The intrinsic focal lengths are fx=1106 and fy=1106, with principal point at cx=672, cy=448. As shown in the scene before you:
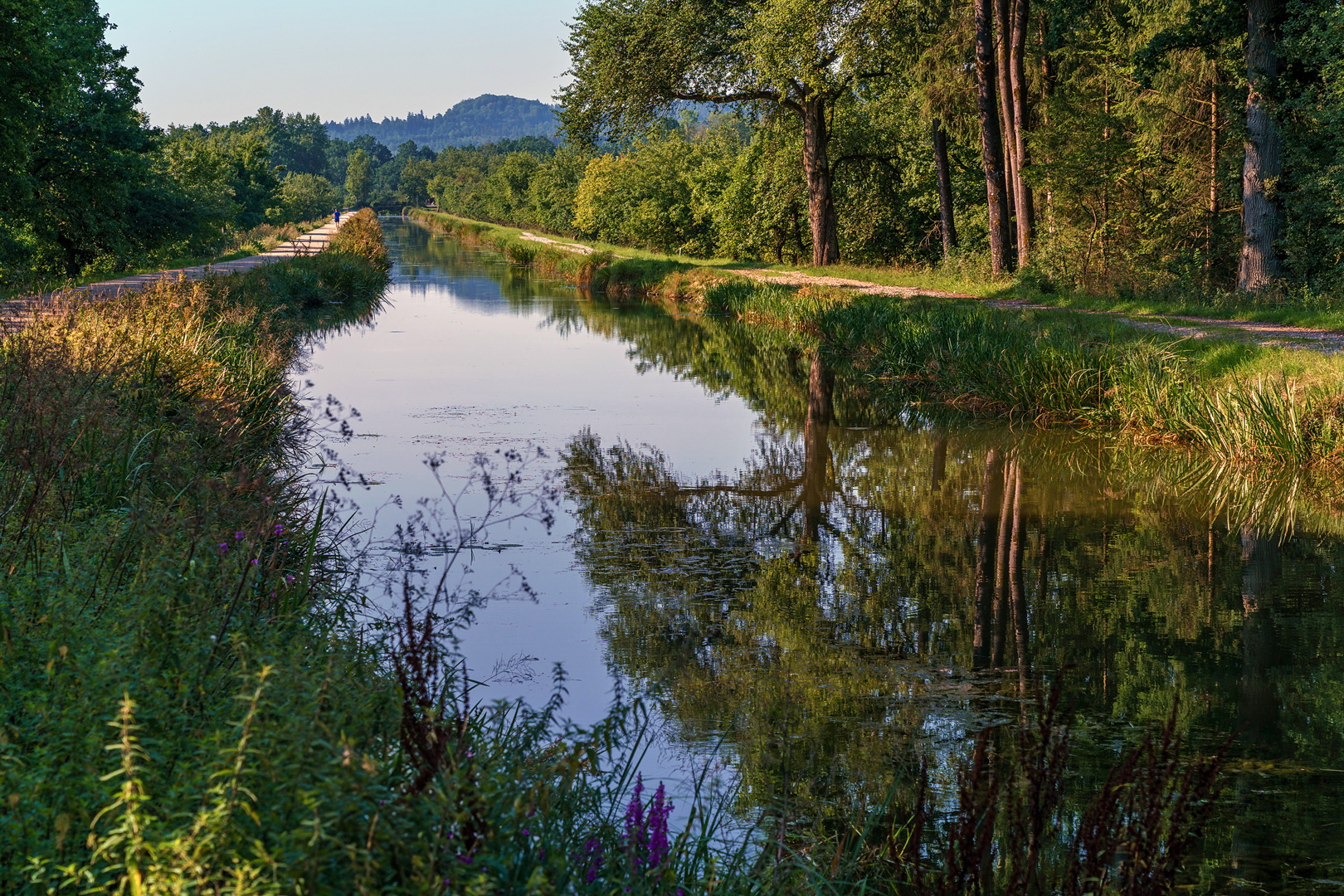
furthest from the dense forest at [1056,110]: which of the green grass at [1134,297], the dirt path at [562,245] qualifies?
the dirt path at [562,245]

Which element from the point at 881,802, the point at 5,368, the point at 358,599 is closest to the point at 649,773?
the point at 881,802

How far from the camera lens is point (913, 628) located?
680cm

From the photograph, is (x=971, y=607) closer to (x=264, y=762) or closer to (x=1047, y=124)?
(x=264, y=762)

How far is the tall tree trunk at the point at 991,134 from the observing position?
22.4 meters

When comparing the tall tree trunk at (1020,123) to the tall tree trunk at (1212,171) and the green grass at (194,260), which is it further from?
the green grass at (194,260)

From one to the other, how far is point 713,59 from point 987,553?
70.6 ft

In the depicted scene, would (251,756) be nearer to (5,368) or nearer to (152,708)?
(152,708)

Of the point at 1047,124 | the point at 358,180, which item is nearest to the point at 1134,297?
the point at 1047,124

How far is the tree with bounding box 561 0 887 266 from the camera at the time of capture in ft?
79.3

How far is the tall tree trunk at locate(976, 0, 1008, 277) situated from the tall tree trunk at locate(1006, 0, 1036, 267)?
343mm

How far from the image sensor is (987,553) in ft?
27.9

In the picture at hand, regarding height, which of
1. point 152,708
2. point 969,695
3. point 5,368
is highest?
point 5,368

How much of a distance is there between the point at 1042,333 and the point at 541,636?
9.48 meters

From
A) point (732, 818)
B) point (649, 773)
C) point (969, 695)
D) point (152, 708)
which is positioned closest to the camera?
point (152, 708)
